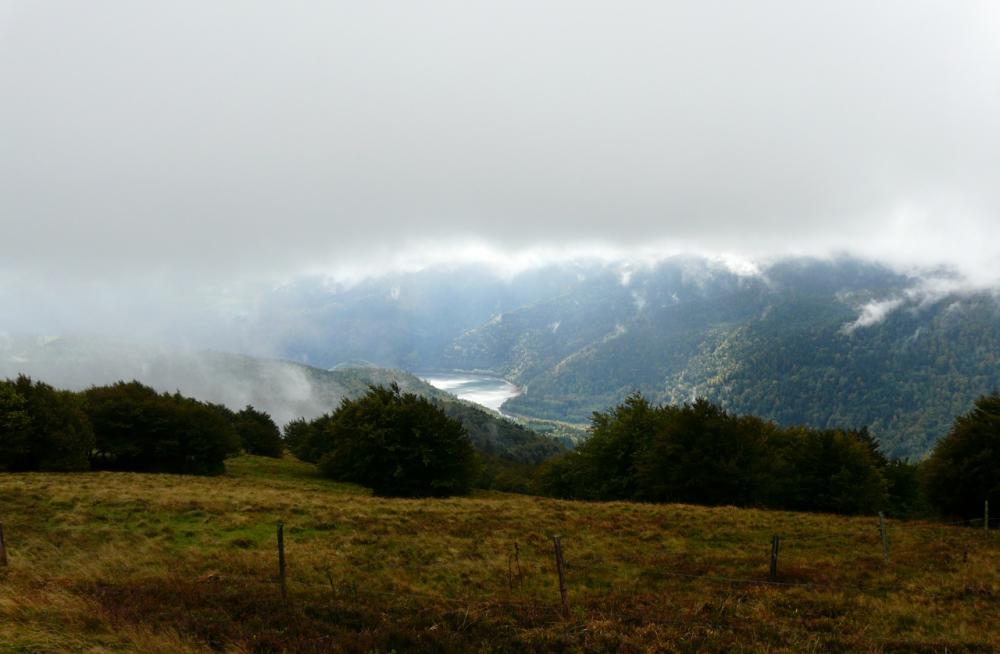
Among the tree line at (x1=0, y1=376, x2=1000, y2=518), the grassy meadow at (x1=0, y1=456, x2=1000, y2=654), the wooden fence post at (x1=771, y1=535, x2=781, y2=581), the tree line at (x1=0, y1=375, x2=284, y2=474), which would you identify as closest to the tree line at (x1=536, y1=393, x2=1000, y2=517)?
the tree line at (x1=0, y1=376, x2=1000, y2=518)

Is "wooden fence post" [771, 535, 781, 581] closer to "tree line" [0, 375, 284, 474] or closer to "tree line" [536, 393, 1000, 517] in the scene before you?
"tree line" [536, 393, 1000, 517]

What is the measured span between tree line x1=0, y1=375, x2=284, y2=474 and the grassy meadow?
12430 millimetres

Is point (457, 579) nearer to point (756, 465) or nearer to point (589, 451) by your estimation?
point (756, 465)

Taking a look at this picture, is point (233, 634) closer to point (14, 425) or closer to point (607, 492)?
point (14, 425)

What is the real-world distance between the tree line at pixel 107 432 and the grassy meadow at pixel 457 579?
12.4m

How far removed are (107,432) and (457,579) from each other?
157 ft

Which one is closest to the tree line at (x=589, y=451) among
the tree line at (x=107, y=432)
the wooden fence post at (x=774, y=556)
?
the tree line at (x=107, y=432)

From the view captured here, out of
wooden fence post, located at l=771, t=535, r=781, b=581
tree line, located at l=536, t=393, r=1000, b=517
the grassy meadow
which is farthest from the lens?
tree line, located at l=536, t=393, r=1000, b=517

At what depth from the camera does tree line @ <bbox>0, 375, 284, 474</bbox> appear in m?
42.6

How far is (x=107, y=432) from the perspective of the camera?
51000 millimetres

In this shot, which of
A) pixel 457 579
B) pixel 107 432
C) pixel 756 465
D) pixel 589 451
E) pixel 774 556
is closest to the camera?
pixel 774 556

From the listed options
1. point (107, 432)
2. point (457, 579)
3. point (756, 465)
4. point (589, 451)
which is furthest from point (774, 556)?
point (107, 432)

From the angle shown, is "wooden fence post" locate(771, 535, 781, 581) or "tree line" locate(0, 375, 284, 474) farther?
"tree line" locate(0, 375, 284, 474)

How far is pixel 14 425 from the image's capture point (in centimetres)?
4203
